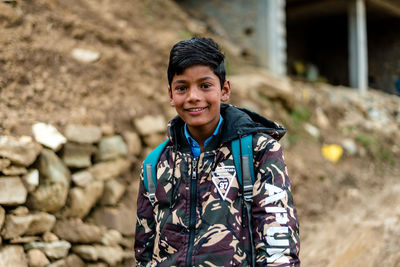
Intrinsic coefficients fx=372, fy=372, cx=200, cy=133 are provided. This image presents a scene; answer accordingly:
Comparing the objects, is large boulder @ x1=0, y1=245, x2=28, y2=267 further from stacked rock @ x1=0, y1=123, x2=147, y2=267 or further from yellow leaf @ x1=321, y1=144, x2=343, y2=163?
yellow leaf @ x1=321, y1=144, x2=343, y2=163

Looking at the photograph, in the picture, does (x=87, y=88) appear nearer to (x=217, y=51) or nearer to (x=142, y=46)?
(x=142, y=46)

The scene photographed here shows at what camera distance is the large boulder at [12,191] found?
2977 millimetres

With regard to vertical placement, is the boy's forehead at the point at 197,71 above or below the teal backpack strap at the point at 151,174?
above

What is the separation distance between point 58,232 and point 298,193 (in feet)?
11.0

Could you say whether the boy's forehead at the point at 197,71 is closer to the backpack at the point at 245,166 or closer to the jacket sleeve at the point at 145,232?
the backpack at the point at 245,166

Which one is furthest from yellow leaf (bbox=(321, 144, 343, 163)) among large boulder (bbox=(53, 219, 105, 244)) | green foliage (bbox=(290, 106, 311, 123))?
large boulder (bbox=(53, 219, 105, 244))

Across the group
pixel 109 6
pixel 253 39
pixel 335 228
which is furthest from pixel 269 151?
pixel 253 39

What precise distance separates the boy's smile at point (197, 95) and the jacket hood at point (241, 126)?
81mm

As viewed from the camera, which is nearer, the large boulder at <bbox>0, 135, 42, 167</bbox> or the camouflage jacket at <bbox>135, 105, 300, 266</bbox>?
the camouflage jacket at <bbox>135, 105, 300, 266</bbox>

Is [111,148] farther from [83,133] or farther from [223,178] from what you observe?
[223,178]

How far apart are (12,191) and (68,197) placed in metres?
0.55

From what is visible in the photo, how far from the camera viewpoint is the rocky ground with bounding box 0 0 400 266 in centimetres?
388

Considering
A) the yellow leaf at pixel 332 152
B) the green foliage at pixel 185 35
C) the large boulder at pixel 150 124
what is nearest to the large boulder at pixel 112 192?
the large boulder at pixel 150 124

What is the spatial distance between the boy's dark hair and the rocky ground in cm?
207
